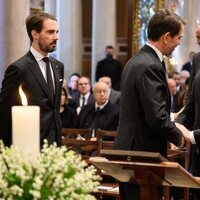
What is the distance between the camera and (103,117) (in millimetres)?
7320

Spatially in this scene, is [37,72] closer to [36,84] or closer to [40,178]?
[36,84]

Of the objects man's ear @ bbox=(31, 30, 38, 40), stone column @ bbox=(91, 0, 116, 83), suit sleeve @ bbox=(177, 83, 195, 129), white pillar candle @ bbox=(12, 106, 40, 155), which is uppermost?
stone column @ bbox=(91, 0, 116, 83)

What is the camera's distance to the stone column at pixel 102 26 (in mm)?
14227

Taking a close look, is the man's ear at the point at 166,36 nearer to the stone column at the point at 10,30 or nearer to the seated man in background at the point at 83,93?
the stone column at the point at 10,30

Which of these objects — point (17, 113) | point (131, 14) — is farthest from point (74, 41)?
point (17, 113)

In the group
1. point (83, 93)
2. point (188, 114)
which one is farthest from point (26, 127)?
point (83, 93)

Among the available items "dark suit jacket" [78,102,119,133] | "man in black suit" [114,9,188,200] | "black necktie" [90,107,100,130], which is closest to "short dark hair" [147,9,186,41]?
"man in black suit" [114,9,188,200]

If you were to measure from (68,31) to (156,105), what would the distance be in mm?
Result: 10563

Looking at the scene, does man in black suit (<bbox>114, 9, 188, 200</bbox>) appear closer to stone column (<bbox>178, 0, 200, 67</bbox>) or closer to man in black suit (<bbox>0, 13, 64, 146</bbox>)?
man in black suit (<bbox>0, 13, 64, 146</bbox>)

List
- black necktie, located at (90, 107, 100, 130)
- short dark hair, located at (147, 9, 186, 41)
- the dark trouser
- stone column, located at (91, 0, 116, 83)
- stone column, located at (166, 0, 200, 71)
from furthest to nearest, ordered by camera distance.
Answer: stone column, located at (166, 0, 200, 71) → stone column, located at (91, 0, 116, 83) → black necktie, located at (90, 107, 100, 130) → the dark trouser → short dark hair, located at (147, 9, 186, 41)

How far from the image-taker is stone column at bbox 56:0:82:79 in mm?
13656

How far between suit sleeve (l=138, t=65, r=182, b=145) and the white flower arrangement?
5.46 feet

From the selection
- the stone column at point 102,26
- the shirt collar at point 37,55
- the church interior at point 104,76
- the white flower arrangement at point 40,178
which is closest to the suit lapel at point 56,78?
the shirt collar at point 37,55

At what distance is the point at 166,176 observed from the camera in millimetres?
2838
